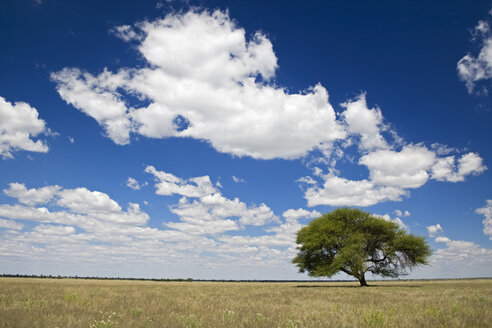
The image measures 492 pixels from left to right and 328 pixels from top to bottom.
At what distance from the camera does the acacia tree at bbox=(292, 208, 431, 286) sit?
46.0m

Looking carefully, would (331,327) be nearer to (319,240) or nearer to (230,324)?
(230,324)

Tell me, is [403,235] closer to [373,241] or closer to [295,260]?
[373,241]

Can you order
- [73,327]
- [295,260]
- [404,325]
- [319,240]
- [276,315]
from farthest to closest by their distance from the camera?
1. [295,260]
2. [319,240]
3. [276,315]
4. [404,325]
5. [73,327]

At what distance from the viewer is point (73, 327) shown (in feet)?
28.1

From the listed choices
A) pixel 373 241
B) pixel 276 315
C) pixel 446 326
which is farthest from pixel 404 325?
pixel 373 241

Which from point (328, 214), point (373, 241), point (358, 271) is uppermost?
point (328, 214)

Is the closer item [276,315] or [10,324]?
[10,324]

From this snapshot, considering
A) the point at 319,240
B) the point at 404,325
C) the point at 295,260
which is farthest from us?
the point at 295,260

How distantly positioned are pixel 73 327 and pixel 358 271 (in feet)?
151

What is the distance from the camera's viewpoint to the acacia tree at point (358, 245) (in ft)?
151

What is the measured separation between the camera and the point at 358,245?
4478 centimetres

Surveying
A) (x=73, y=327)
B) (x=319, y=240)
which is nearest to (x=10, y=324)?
(x=73, y=327)

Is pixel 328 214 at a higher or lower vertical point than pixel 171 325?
higher

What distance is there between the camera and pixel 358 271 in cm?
4750
